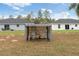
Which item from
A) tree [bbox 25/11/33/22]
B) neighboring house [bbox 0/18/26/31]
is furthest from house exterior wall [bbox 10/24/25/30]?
tree [bbox 25/11/33/22]

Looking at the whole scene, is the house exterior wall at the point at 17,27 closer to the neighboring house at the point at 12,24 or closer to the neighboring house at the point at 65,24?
the neighboring house at the point at 12,24

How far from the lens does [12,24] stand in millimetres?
3205

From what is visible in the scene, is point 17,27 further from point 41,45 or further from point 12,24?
point 41,45

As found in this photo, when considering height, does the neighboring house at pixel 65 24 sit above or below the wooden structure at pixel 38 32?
above

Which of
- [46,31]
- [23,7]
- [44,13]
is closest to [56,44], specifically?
[46,31]

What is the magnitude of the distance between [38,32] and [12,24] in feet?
1.13

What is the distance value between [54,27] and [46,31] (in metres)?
0.11

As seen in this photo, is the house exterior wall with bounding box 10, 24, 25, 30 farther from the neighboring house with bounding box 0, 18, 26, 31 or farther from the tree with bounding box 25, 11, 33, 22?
the tree with bounding box 25, 11, 33, 22

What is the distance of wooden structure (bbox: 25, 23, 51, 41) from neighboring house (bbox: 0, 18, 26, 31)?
0.25 ft

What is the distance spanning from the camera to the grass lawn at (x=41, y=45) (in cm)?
317

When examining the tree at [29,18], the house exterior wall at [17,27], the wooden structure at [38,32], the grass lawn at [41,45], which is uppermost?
the tree at [29,18]

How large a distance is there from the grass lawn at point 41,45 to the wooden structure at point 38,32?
53 mm

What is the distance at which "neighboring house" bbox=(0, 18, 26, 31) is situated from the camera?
3.20 metres

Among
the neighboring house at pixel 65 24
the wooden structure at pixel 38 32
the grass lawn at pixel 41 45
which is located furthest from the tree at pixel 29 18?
the neighboring house at pixel 65 24
